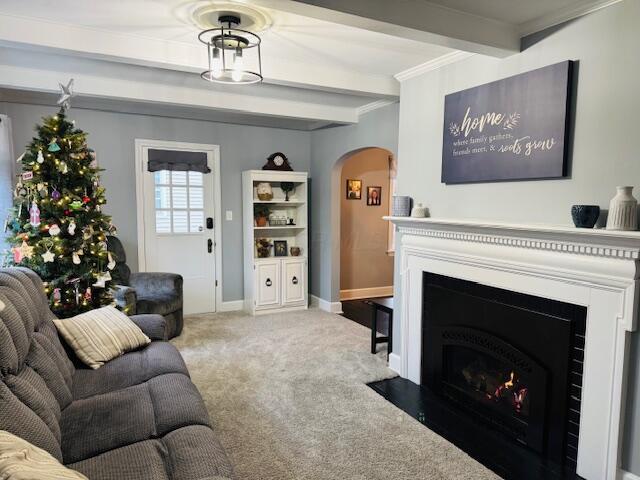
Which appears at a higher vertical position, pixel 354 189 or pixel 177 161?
pixel 177 161

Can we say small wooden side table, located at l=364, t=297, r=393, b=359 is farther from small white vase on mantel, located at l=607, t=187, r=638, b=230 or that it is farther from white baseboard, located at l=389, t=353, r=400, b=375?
small white vase on mantel, located at l=607, t=187, r=638, b=230

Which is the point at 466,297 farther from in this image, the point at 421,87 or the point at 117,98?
the point at 117,98

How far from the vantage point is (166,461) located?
1608 millimetres

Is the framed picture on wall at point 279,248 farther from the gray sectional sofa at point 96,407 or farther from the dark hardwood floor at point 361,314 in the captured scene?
the gray sectional sofa at point 96,407

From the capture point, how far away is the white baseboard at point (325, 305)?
18.3 feet

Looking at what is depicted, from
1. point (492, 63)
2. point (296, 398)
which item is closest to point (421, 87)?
point (492, 63)

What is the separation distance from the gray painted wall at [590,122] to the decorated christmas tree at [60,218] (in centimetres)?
277

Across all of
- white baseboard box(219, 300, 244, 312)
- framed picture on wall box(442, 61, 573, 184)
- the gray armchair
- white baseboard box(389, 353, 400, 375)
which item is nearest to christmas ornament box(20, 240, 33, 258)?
the gray armchair

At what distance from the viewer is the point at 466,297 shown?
9.63 feet

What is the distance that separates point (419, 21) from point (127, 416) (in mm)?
2321

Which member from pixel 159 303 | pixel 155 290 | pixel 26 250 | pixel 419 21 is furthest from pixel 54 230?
pixel 419 21

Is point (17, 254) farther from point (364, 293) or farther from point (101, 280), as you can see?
point (364, 293)

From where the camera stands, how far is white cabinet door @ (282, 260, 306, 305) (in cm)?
550

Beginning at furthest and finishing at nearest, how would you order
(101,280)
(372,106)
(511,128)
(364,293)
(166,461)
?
(364,293)
(372,106)
(101,280)
(511,128)
(166,461)
